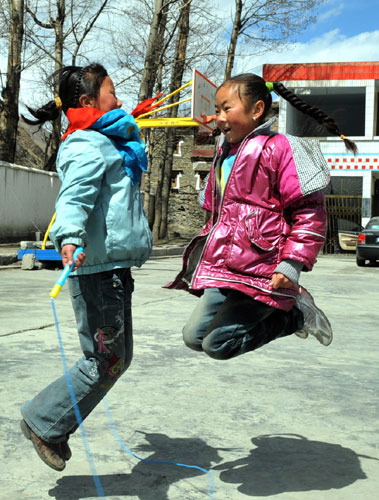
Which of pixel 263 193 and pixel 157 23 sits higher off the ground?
pixel 157 23

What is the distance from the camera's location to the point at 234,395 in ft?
14.2

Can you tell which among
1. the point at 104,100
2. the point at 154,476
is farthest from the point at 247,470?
the point at 104,100

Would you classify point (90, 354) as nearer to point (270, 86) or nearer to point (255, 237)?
point (255, 237)

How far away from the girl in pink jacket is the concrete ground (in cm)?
55

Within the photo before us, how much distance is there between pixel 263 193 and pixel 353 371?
2553mm

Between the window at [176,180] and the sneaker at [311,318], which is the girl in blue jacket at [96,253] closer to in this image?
the sneaker at [311,318]

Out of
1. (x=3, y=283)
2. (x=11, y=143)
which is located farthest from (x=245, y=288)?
(x=11, y=143)

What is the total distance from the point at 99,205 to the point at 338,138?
28.2 m

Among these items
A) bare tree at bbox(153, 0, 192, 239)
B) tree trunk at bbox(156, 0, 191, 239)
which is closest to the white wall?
bare tree at bbox(153, 0, 192, 239)

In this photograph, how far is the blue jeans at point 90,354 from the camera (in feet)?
9.18

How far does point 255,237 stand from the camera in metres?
2.95

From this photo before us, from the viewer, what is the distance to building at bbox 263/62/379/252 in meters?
29.4

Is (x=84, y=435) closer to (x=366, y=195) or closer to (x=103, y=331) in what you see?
(x=103, y=331)

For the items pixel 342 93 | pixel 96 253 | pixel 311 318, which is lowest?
pixel 311 318
